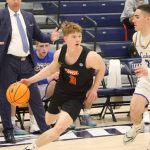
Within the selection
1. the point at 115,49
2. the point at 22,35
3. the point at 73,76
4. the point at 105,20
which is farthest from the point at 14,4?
the point at 105,20

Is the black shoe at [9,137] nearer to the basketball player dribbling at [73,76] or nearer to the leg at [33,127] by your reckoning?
the leg at [33,127]

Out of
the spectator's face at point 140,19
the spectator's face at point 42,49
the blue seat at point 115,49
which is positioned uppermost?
the spectator's face at point 140,19

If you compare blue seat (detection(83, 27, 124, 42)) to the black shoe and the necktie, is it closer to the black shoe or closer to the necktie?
the necktie

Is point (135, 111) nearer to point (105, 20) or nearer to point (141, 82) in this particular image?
point (141, 82)

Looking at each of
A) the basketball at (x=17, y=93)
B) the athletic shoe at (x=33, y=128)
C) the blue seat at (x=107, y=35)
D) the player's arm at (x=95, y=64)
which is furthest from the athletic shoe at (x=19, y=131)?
the blue seat at (x=107, y=35)

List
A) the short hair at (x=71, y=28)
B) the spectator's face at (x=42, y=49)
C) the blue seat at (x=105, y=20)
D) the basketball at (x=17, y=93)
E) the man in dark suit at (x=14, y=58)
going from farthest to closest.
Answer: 1. the blue seat at (x=105, y=20)
2. the spectator's face at (x=42, y=49)
3. the man in dark suit at (x=14, y=58)
4. the basketball at (x=17, y=93)
5. the short hair at (x=71, y=28)

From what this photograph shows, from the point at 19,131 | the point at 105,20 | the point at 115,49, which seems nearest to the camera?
the point at 19,131

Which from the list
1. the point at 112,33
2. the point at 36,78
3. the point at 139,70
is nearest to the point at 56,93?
the point at 36,78

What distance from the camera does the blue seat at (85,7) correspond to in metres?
10.1

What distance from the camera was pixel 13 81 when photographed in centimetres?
609

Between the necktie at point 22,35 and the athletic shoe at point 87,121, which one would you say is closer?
the necktie at point 22,35

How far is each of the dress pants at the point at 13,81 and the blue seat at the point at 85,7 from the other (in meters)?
3.99

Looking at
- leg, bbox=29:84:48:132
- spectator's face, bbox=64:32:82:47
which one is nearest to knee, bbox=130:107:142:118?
spectator's face, bbox=64:32:82:47

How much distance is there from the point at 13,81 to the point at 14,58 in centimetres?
29
